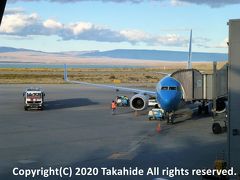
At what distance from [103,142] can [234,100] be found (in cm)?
937

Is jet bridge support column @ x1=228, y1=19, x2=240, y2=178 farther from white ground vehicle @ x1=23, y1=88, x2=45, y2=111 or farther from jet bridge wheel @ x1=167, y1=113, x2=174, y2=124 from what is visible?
white ground vehicle @ x1=23, y1=88, x2=45, y2=111

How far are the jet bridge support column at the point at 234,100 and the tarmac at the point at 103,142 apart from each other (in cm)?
168

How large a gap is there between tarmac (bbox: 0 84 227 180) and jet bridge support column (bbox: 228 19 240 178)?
5.50ft

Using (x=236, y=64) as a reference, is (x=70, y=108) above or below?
below

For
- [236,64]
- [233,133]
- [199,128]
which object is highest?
[236,64]

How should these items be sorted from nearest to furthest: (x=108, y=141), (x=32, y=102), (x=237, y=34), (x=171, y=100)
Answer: (x=237, y=34)
(x=108, y=141)
(x=171, y=100)
(x=32, y=102)

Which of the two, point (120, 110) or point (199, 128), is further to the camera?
point (120, 110)

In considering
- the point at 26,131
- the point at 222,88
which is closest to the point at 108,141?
the point at 26,131

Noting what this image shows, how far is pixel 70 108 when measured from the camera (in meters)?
40.6

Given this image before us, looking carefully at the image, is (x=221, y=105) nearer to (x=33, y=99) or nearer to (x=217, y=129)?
(x=217, y=129)

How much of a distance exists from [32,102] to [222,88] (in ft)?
60.6

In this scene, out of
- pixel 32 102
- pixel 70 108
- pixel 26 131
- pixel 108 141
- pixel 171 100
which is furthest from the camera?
pixel 70 108

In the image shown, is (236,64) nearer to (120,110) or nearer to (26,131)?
(26,131)

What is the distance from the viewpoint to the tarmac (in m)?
17.3
